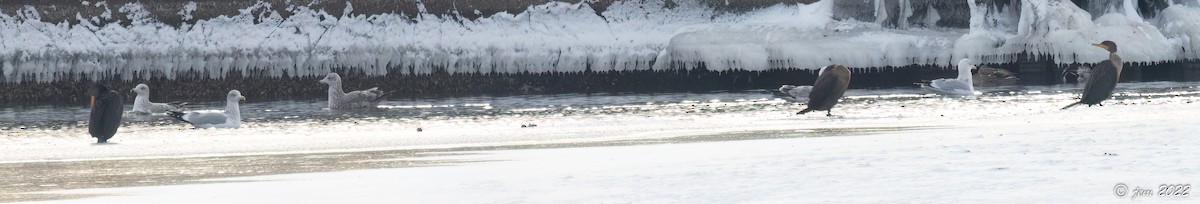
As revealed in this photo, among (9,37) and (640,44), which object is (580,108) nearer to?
(640,44)

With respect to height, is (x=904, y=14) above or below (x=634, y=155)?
above

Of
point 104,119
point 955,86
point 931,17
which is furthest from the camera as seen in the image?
point 931,17

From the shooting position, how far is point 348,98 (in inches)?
997

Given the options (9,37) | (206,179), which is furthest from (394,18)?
(206,179)

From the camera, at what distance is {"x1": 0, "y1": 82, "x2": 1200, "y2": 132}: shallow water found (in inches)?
867

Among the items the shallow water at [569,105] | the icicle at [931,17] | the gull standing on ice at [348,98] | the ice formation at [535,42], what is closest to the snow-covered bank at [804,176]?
the shallow water at [569,105]

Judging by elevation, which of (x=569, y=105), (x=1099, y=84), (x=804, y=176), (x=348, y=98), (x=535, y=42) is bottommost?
(x=569, y=105)

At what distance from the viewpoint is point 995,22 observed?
34.0 metres

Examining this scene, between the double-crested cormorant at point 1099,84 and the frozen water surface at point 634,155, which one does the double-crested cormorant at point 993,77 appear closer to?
the frozen water surface at point 634,155

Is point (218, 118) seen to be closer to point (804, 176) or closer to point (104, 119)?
point (104, 119)

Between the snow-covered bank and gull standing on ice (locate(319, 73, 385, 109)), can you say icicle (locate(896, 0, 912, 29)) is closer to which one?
gull standing on ice (locate(319, 73, 385, 109))

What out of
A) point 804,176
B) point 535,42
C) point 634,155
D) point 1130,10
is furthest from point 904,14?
point 804,176

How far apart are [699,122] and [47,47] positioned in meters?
16.5

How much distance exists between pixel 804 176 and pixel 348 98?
55.2 feet
